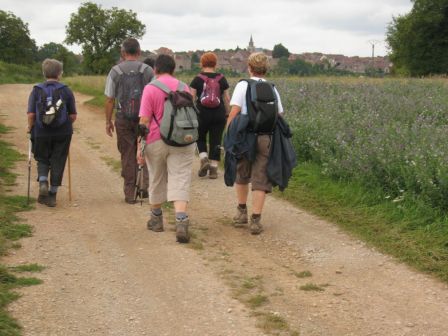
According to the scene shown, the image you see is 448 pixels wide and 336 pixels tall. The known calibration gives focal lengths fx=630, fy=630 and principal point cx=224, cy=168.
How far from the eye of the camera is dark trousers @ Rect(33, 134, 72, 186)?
834 centimetres

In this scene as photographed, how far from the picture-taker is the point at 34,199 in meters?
8.59

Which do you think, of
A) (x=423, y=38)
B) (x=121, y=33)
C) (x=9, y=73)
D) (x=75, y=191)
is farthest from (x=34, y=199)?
(x=121, y=33)

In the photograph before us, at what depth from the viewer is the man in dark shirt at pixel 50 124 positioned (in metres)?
8.10

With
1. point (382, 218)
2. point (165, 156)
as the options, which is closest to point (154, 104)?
point (165, 156)

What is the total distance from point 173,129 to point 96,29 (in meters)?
75.9

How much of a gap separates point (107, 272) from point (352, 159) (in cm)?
425

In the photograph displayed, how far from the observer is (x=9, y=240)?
6551 mm

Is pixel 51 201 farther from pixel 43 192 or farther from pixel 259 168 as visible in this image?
pixel 259 168

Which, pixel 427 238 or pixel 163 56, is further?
pixel 163 56

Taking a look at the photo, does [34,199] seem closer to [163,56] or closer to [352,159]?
[163,56]

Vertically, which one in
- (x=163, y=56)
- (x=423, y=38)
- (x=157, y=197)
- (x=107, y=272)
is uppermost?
(x=423, y=38)

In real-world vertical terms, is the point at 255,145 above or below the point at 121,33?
below

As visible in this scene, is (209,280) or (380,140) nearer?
(209,280)

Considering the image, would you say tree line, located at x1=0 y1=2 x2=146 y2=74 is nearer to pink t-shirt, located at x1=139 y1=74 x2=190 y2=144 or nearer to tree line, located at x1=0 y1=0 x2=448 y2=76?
tree line, located at x1=0 y1=0 x2=448 y2=76
